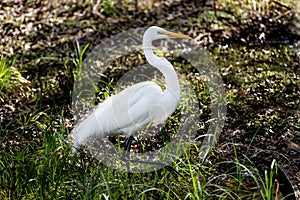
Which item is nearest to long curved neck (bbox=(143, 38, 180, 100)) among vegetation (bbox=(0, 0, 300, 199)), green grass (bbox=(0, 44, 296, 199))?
vegetation (bbox=(0, 0, 300, 199))

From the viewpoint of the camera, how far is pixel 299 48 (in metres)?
6.20

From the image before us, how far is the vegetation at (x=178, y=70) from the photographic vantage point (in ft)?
11.7

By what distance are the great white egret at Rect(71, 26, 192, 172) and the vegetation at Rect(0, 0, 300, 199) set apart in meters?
0.17

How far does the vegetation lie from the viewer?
140 inches

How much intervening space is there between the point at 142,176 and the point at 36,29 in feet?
10.8

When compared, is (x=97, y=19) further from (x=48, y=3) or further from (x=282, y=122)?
(x=282, y=122)

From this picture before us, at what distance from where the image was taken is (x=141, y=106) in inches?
153

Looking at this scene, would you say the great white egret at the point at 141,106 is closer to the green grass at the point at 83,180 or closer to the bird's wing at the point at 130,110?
the bird's wing at the point at 130,110

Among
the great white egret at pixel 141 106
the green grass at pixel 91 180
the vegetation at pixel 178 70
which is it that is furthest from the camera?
the great white egret at pixel 141 106

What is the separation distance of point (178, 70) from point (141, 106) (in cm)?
192

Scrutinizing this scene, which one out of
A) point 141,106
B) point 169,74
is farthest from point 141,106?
point 169,74

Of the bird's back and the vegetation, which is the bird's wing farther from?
the vegetation

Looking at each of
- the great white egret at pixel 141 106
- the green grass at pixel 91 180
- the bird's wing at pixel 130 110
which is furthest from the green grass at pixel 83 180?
the bird's wing at pixel 130 110

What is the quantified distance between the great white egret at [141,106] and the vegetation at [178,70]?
0.17 metres
